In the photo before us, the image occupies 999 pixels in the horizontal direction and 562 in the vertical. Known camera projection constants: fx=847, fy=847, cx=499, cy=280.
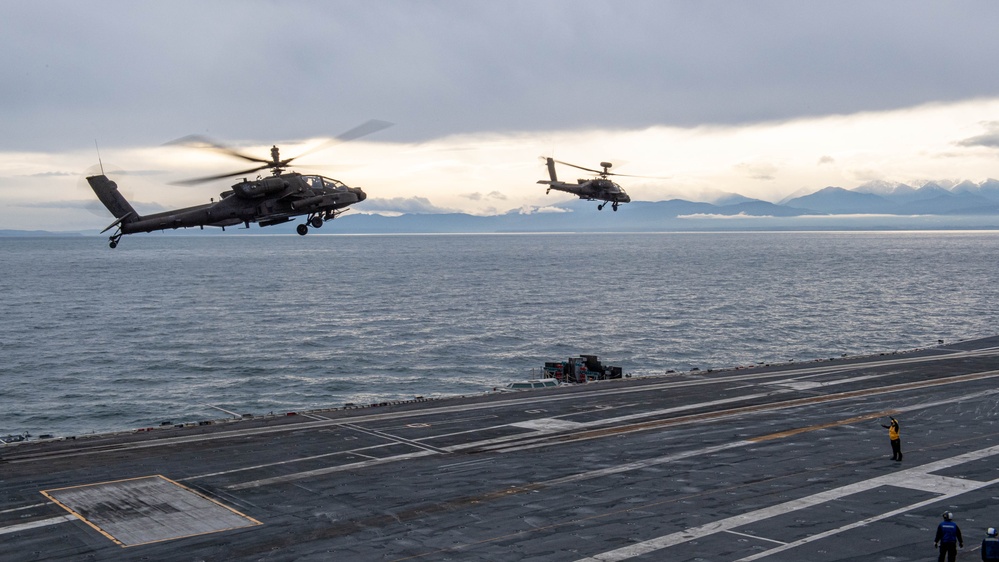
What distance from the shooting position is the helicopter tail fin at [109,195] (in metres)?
44.7

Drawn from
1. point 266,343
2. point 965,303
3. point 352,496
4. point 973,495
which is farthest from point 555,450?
point 965,303

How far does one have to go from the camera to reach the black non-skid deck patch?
27.5 meters

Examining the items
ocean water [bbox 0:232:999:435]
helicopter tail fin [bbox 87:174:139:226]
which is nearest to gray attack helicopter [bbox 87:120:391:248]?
helicopter tail fin [bbox 87:174:139:226]

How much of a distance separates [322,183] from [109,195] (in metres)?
11.4

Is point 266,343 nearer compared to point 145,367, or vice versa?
point 145,367

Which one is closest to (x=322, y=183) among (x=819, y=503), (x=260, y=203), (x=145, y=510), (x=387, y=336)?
(x=260, y=203)

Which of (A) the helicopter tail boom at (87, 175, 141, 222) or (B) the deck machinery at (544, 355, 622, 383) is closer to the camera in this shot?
(A) the helicopter tail boom at (87, 175, 141, 222)

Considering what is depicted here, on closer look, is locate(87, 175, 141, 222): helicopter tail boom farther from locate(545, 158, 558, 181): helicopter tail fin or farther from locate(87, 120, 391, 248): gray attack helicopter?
locate(545, 158, 558, 181): helicopter tail fin

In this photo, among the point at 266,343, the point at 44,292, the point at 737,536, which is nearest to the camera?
the point at 737,536

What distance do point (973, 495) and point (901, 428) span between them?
11.6 meters

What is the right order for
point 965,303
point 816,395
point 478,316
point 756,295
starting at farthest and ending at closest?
point 756,295 → point 965,303 → point 478,316 → point 816,395

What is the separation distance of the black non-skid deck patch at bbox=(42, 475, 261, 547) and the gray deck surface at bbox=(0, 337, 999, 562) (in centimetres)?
11

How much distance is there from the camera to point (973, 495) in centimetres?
3044

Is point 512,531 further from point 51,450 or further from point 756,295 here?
point 756,295
